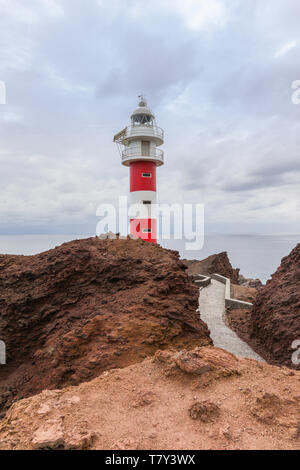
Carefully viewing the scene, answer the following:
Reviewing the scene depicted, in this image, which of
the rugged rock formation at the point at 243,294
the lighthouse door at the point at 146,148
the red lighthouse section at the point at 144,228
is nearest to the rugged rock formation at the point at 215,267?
the rugged rock formation at the point at 243,294

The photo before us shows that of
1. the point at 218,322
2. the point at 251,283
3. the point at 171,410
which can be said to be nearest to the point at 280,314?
the point at 218,322

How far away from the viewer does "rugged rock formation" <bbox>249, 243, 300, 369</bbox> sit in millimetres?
8844

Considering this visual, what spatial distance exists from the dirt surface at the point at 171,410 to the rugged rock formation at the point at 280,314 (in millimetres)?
5078

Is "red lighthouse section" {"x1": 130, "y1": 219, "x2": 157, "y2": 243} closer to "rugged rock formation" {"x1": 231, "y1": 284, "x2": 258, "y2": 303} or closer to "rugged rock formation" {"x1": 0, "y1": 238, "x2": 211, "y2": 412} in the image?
"rugged rock formation" {"x1": 231, "y1": 284, "x2": 258, "y2": 303}

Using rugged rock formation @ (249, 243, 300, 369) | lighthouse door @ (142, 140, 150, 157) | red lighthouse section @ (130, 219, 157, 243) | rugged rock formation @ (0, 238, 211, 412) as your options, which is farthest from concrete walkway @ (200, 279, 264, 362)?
lighthouse door @ (142, 140, 150, 157)

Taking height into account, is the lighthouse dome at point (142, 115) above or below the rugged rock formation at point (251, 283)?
above

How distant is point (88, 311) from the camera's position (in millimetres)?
6211

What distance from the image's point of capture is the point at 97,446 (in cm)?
282

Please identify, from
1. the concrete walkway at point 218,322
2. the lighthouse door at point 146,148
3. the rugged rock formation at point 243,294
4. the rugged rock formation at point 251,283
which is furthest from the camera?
the rugged rock formation at point 251,283

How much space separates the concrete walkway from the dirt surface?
5785 mm

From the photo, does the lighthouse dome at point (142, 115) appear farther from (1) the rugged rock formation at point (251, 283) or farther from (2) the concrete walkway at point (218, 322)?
(1) the rugged rock formation at point (251, 283)

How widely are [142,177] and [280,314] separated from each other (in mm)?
12882

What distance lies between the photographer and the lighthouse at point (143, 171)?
1939 cm
